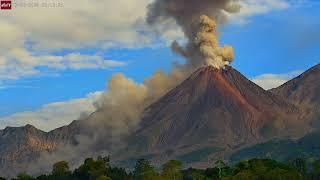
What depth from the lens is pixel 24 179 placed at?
198875 millimetres

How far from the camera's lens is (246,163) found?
173875mm

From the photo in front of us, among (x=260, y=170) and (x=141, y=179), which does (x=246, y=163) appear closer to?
(x=260, y=170)

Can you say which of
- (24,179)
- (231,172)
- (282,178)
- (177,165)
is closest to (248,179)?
(282,178)

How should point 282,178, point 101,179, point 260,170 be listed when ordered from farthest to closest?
point 101,179 < point 260,170 < point 282,178

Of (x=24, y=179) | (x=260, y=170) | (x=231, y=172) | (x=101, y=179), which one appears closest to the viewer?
(x=260, y=170)

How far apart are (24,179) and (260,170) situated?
77215 mm

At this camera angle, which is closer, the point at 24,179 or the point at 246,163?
the point at 246,163

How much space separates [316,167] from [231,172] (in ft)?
84.1

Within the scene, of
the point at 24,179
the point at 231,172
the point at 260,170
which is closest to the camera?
the point at 260,170

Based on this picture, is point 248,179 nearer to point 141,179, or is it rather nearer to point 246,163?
point 246,163

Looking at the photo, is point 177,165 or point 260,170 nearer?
point 260,170

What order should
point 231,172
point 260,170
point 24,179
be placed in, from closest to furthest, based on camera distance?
1. point 260,170
2. point 231,172
3. point 24,179

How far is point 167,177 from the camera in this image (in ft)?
561

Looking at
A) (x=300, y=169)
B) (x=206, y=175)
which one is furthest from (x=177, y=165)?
(x=300, y=169)
